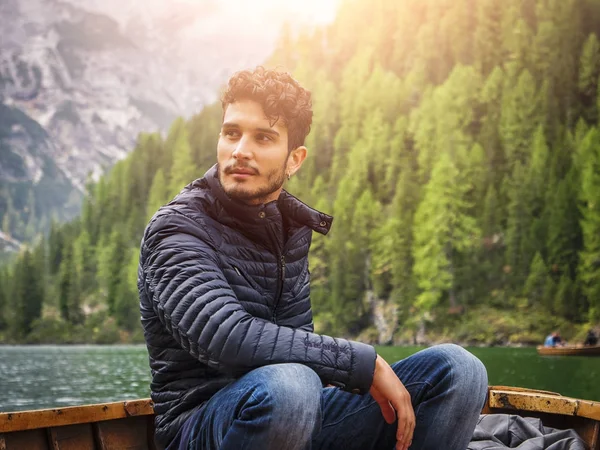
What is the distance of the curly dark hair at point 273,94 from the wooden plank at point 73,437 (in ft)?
8.03

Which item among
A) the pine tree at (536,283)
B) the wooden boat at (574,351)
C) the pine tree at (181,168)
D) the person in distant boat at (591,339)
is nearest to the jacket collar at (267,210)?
the wooden boat at (574,351)

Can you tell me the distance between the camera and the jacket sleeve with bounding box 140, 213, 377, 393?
7.29 feet

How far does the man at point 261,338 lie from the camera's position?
2.22 m

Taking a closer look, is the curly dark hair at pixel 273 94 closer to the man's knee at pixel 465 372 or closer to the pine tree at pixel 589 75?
the man's knee at pixel 465 372

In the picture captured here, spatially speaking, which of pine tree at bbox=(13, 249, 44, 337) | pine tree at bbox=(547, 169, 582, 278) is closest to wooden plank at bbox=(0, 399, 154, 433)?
pine tree at bbox=(547, 169, 582, 278)

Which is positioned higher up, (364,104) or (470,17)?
(470,17)

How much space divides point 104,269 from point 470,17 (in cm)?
4933

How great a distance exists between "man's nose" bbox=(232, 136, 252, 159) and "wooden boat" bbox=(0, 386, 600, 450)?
227 centimetres

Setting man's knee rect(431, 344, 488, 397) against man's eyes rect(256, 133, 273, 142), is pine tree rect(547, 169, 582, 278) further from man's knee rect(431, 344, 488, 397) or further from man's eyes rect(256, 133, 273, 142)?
man's eyes rect(256, 133, 273, 142)

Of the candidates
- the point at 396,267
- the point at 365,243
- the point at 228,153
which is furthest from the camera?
the point at 365,243

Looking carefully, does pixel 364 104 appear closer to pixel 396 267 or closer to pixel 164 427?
pixel 396 267

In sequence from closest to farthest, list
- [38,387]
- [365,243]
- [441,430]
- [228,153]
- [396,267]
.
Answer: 1. [441,430]
2. [228,153]
3. [38,387]
4. [396,267]
5. [365,243]

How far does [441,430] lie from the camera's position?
2576 millimetres

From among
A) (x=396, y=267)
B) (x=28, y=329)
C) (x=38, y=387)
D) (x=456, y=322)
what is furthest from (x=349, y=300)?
(x=28, y=329)
